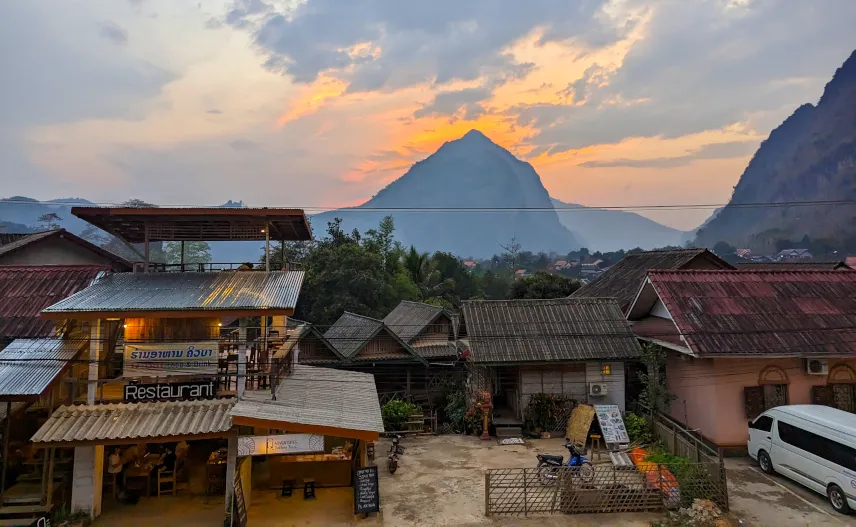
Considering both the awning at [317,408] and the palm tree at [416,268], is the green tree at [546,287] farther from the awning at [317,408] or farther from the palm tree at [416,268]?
the awning at [317,408]

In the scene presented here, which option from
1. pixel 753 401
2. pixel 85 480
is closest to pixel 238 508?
pixel 85 480

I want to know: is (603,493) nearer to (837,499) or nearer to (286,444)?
(837,499)

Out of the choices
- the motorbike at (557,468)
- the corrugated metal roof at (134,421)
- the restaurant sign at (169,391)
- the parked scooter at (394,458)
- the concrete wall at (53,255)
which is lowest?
the parked scooter at (394,458)

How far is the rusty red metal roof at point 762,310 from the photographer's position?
15.5 meters

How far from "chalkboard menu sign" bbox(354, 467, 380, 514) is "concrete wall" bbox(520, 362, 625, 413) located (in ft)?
26.9

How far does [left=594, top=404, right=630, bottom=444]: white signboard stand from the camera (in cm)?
1609

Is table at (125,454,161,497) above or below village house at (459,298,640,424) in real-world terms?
below

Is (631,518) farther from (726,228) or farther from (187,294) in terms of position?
(726,228)

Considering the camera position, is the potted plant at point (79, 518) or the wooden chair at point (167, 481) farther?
the wooden chair at point (167, 481)

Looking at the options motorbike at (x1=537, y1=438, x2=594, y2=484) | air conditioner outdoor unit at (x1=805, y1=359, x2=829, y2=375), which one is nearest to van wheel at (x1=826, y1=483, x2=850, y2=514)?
air conditioner outdoor unit at (x1=805, y1=359, x2=829, y2=375)

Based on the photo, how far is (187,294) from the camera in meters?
12.6

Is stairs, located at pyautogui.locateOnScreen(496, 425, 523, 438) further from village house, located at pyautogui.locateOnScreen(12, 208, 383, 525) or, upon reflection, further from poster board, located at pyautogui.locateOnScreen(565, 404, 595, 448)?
village house, located at pyautogui.locateOnScreen(12, 208, 383, 525)

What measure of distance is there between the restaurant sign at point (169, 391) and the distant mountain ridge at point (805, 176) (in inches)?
4062

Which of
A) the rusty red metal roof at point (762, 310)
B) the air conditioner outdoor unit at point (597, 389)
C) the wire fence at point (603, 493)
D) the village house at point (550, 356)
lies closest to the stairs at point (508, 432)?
the village house at point (550, 356)
